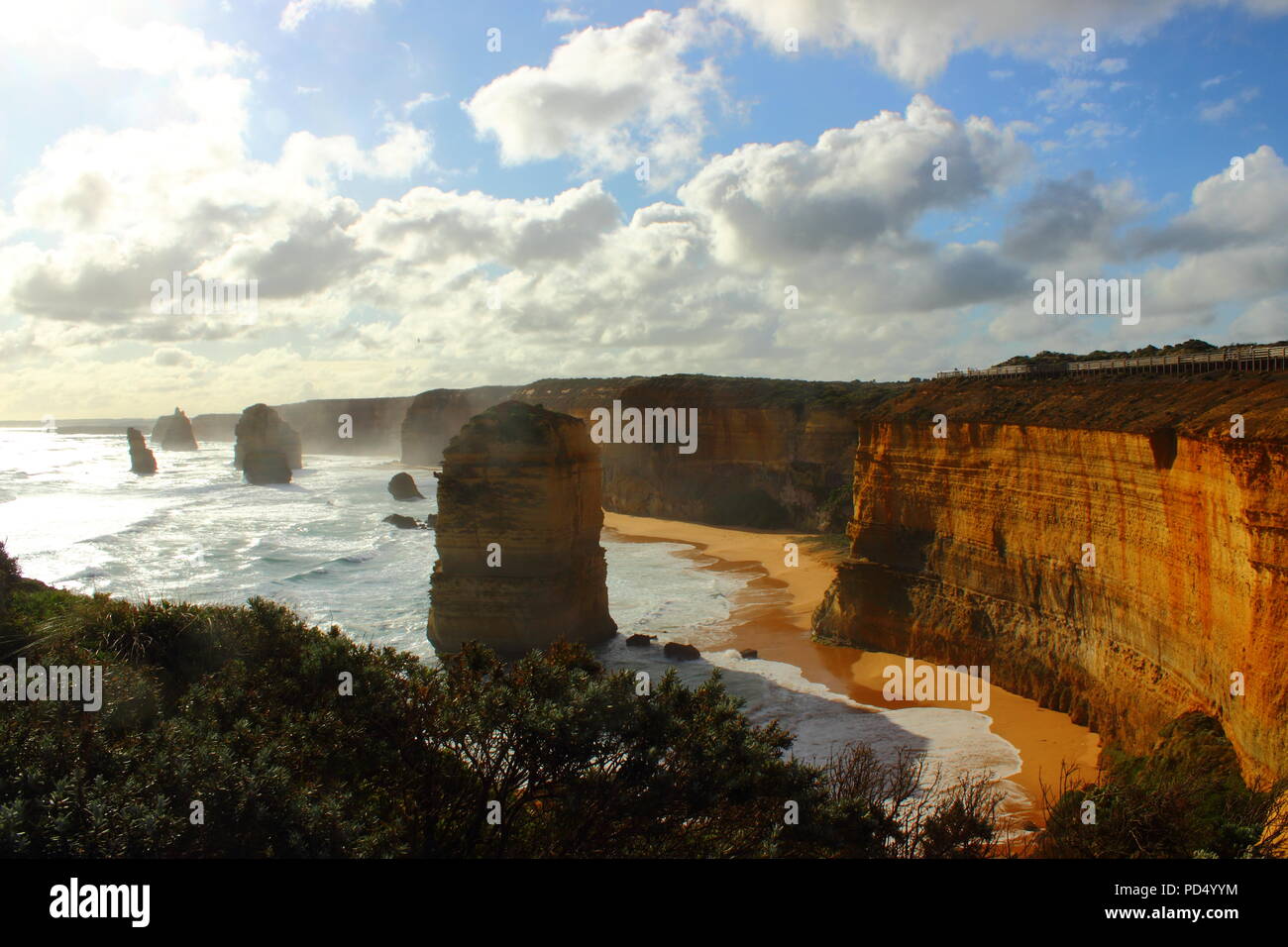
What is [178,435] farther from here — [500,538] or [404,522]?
[500,538]

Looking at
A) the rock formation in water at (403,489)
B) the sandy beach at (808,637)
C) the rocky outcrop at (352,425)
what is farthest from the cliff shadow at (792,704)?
the rocky outcrop at (352,425)

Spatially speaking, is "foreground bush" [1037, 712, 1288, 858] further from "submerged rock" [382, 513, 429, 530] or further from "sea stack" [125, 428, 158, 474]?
"sea stack" [125, 428, 158, 474]

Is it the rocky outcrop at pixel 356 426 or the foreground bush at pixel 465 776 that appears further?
the rocky outcrop at pixel 356 426

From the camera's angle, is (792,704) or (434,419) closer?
(792,704)

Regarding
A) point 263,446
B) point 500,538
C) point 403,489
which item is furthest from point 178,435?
point 500,538

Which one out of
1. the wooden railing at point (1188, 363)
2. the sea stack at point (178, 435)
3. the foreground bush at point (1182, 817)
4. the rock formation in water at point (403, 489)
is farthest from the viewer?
the sea stack at point (178, 435)

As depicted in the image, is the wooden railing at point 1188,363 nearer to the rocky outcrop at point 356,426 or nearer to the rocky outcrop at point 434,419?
the rocky outcrop at point 434,419
